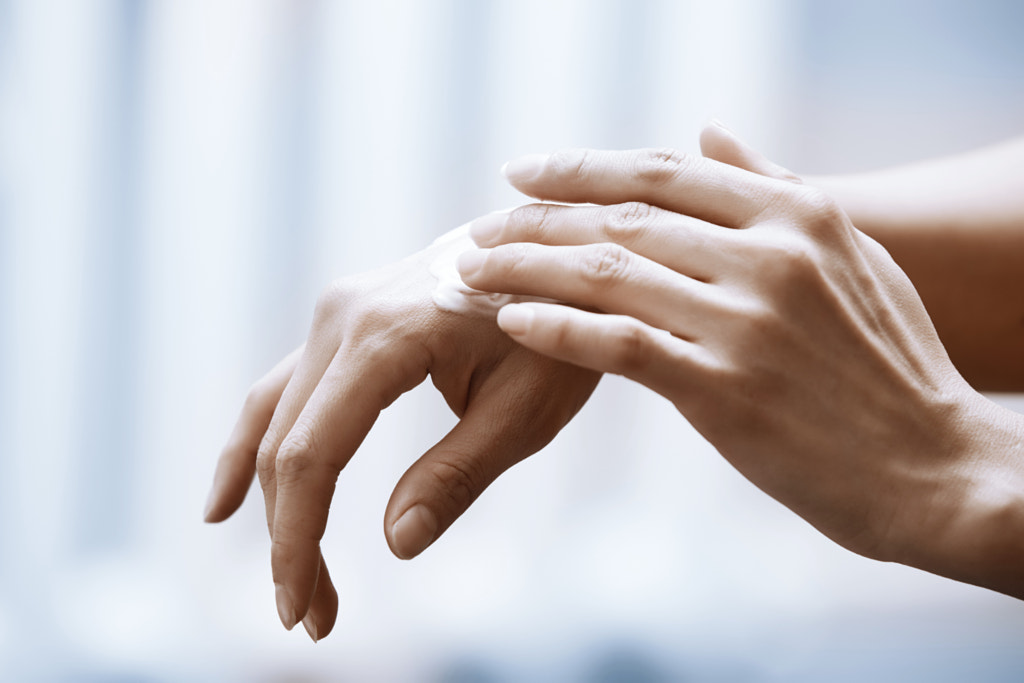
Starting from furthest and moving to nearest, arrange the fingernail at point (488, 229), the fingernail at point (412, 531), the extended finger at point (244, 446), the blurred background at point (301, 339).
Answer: the blurred background at point (301, 339) → the extended finger at point (244, 446) → the fingernail at point (488, 229) → the fingernail at point (412, 531)

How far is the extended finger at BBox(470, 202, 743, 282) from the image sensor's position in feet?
2.28

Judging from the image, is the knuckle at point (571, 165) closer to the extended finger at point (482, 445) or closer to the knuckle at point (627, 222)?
A: the knuckle at point (627, 222)

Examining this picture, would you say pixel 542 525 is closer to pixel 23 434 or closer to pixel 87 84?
pixel 23 434

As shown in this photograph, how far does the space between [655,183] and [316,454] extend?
17.7 inches

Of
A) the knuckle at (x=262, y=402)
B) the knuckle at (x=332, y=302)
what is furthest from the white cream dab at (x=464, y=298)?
the knuckle at (x=262, y=402)

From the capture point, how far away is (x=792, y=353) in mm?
652

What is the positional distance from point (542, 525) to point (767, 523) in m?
0.50

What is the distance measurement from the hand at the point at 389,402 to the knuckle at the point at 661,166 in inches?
9.1

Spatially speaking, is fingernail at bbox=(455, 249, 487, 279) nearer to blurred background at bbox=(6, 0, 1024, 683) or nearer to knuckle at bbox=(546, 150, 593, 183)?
knuckle at bbox=(546, 150, 593, 183)

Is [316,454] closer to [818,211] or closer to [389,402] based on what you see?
[389,402]

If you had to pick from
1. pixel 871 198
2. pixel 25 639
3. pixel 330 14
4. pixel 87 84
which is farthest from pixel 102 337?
pixel 871 198

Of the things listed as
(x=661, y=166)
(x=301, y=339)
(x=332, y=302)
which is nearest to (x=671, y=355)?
(x=661, y=166)

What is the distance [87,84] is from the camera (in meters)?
1.48

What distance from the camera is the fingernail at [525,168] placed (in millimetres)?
820
